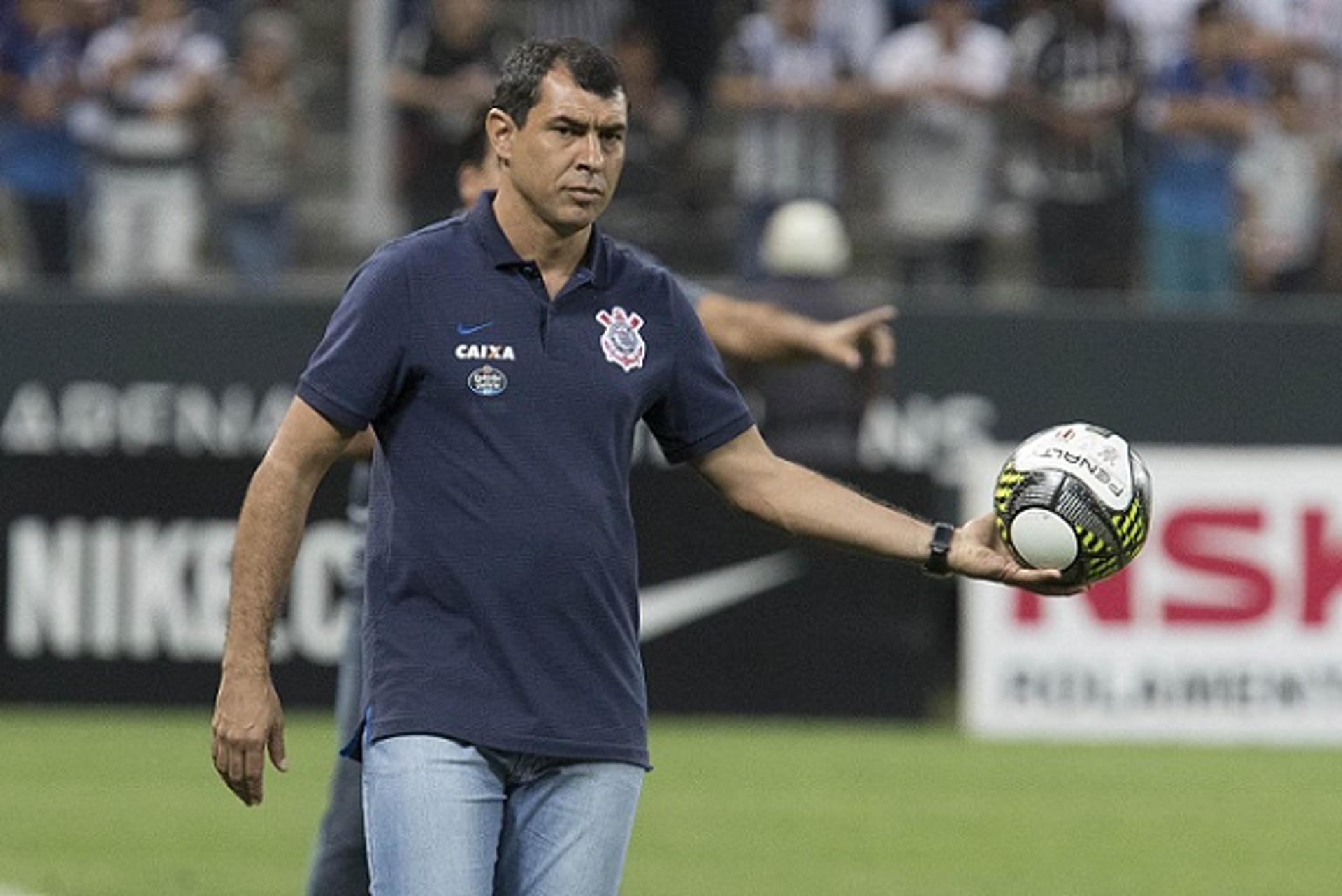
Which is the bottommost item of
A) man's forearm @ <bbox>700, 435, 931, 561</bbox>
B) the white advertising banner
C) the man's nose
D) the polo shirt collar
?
the white advertising banner

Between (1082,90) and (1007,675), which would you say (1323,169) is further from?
(1007,675)

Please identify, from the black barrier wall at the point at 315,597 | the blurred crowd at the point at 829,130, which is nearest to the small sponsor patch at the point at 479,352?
the black barrier wall at the point at 315,597

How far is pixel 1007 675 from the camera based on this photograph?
48.4 feet

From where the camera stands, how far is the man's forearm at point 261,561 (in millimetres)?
5344

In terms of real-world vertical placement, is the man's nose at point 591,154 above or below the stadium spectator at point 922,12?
above

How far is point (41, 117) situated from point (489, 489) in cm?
1171

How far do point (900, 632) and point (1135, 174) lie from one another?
304 centimetres

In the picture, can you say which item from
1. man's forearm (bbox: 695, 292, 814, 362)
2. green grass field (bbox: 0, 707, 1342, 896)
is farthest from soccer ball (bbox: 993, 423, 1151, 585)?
green grass field (bbox: 0, 707, 1342, 896)

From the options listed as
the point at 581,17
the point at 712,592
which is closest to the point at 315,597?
the point at 712,592

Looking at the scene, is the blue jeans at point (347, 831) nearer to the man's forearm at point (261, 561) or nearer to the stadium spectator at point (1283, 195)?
the man's forearm at point (261, 561)

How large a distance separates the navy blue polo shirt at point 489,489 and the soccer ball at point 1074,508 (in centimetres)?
86

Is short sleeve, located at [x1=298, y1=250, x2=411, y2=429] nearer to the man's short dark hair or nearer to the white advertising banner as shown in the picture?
the man's short dark hair

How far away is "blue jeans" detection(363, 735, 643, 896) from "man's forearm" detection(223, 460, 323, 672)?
0.30 m

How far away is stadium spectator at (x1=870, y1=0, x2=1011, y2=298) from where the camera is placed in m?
16.0
